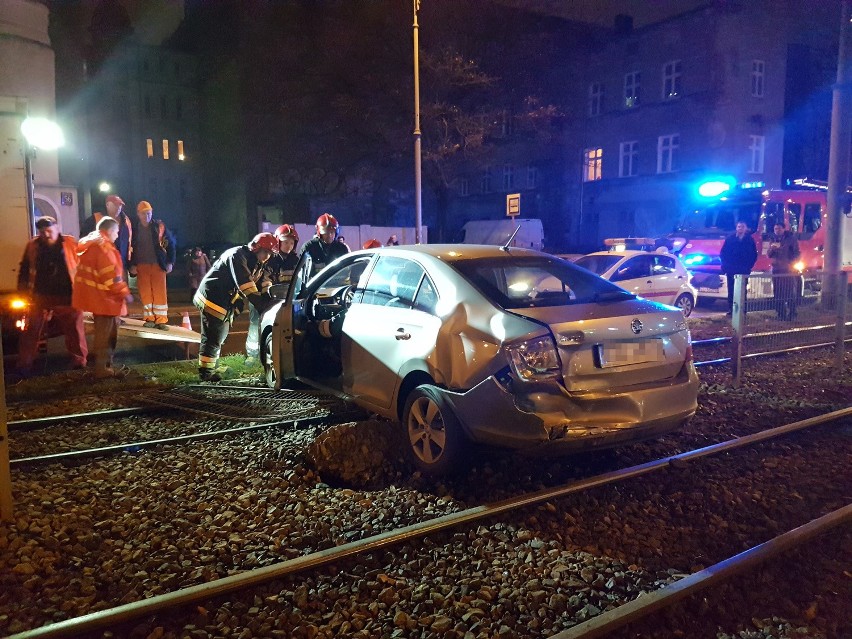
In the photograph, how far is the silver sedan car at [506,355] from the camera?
14.1 ft

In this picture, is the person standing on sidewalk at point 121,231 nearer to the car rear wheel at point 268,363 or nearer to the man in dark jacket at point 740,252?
the car rear wheel at point 268,363

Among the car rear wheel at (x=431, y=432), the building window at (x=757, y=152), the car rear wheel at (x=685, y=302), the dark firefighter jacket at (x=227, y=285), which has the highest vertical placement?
the building window at (x=757, y=152)

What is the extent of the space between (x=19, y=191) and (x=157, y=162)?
38.4 metres

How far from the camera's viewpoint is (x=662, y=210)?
31.0 m

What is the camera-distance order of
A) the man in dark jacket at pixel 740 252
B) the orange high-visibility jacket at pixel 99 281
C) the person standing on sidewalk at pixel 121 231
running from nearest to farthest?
the orange high-visibility jacket at pixel 99 281 → the person standing on sidewalk at pixel 121 231 → the man in dark jacket at pixel 740 252

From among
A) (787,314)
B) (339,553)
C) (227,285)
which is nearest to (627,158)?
(787,314)

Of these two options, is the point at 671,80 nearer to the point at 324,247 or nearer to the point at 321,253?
the point at 324,247

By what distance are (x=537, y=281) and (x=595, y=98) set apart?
31.4 metres

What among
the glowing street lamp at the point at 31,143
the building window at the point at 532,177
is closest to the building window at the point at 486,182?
the building window at the point at 532,177

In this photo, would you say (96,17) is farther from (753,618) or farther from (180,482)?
(753,618)

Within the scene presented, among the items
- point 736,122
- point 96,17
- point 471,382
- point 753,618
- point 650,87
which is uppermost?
point 96,17

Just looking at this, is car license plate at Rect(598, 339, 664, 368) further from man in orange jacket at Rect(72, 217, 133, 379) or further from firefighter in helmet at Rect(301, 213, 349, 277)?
man in orange jacket at Rect(72, 217, 133, 379)

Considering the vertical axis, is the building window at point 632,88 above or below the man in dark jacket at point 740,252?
above

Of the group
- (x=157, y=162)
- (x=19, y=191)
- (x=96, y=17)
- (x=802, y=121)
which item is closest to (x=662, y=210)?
(x=802, y=121)
